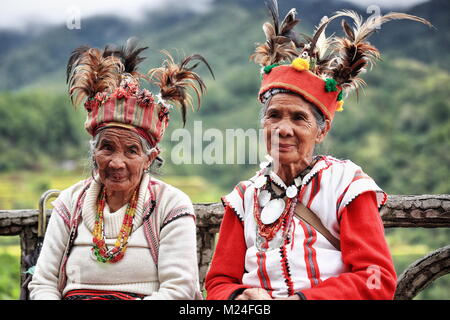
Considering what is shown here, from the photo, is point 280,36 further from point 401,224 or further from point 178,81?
point 401,224

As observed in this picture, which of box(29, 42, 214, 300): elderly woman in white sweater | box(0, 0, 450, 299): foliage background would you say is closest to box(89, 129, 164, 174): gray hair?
box(29, 42, 214, 300): elderly woman in white sweater

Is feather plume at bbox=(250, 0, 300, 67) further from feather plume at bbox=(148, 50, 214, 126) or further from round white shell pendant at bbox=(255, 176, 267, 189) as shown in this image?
round white shell pendant at bbox=(255, 176, 267, 189)

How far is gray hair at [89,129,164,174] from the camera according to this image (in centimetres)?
296

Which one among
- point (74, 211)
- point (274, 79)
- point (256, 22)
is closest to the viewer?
point (274, 79)

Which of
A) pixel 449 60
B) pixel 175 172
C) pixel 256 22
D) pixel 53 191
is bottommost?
pixel 53 191

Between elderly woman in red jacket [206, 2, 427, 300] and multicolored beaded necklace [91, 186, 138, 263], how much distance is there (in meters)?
0.46

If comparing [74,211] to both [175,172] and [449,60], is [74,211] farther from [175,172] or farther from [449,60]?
[449,60]

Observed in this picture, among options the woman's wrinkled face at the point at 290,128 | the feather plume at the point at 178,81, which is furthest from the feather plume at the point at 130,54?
the woman's wrinkled face at the point at 290,128

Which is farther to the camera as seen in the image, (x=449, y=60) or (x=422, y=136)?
(x=449, y=60)

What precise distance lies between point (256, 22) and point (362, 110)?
1945 cm

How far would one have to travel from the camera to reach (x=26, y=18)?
166ft

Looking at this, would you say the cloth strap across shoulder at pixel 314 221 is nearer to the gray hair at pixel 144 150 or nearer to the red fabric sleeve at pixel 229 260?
the red fabric sleeve at pixel 229 260

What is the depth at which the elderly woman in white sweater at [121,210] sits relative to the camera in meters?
2.86
